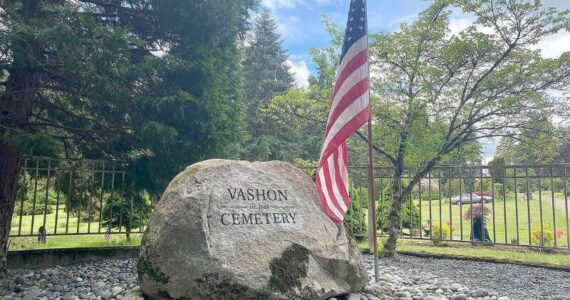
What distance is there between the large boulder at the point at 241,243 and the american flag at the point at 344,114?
0.22 meters

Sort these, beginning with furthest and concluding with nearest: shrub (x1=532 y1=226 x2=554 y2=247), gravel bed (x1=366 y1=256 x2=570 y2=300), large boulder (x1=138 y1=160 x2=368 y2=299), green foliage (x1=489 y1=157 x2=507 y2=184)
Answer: shrub (x1=532 y1=226 x2=554 y2=247)
green foliage (x1=489 y1=157 x2=507 y2=184)
gravel bed (x1=366 y1=256 x2=570 y2=300)
large boulder (x1=138 y1=160 x2=368 y2=299)

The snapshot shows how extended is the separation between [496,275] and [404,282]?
165cm

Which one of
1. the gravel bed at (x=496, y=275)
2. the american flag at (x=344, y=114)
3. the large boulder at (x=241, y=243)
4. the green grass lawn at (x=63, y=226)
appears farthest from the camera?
the green grass lawn at (x=63, y=226)

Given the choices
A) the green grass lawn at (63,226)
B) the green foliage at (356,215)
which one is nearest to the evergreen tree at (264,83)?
the green grass lawn at (63,226)

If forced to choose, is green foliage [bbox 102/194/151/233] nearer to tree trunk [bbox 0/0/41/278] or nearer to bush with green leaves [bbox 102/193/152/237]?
bush with green leaves [bbox 102/193/152/237]

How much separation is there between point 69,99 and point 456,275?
5.79 m

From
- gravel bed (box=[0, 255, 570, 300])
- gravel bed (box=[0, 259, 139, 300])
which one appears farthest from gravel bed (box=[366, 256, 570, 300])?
gravel bed (box=[0, 259, 139, 300])

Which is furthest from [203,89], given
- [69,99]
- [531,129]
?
[531,129]

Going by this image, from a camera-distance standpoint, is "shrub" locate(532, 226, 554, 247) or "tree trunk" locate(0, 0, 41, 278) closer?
"tree trunk" locate(0, 0, 41, 278)

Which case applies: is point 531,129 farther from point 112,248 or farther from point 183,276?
point 112,248

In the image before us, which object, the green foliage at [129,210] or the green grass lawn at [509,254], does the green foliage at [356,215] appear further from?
the green foliage at [129,210]

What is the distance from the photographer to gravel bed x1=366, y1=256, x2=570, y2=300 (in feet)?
15.3

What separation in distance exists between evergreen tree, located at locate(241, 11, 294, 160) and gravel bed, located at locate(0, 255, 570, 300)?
532 inches

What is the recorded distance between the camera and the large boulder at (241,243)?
319 centimetres
